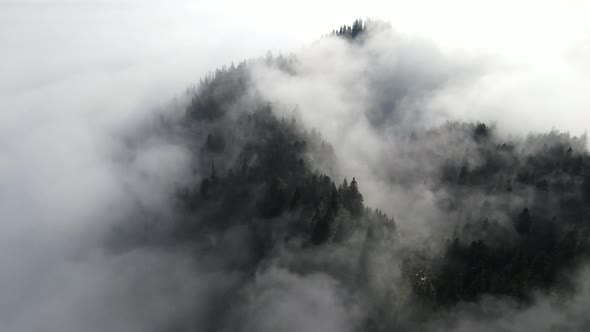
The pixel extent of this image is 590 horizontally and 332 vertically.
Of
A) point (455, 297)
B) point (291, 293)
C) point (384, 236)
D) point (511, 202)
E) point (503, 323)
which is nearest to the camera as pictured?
point (503, 323)

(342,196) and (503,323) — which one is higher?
(342,196)

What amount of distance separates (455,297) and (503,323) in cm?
1902

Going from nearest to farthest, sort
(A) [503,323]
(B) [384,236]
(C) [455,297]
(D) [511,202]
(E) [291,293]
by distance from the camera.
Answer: (A) [503,323], (C) [455,297], (E) [291,293], (B) [384,236], (D) [511,202]

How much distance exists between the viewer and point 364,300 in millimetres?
163250

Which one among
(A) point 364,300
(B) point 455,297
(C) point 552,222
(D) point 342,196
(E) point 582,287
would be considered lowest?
(A) point 364,300

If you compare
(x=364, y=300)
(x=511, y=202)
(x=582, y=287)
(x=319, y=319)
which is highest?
(x=511, y=202)

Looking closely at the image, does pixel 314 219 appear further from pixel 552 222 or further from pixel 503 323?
pixel 552 222

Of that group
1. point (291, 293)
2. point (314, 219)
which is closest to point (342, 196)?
point (314, 219)

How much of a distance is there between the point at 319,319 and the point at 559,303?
94.9m

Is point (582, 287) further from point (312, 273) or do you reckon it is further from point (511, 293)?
point (312, 273)

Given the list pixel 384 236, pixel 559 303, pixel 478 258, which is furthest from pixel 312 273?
pixel 559 303

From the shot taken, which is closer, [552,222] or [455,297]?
[455,297]

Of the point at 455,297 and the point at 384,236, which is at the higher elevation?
the point at 384,236

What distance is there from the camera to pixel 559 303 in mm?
147750
